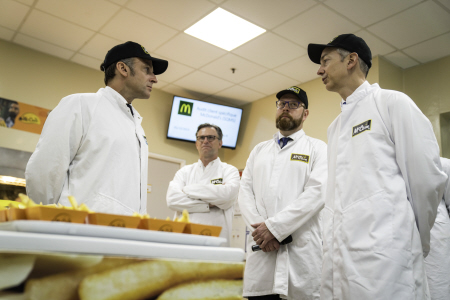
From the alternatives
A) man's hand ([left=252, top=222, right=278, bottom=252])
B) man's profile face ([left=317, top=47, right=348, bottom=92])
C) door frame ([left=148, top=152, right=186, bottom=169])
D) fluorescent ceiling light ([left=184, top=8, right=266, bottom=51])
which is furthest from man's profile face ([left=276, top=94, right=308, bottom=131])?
door frame ([left=148, top=152, right=186, bottom=169])

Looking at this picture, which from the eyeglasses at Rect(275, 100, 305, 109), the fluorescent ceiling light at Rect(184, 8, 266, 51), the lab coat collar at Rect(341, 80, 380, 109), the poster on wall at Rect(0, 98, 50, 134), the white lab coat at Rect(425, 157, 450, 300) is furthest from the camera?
the poster on wall at Rect(0, 98, 50, 134)

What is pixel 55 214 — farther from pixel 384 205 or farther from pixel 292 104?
pixel 292 104

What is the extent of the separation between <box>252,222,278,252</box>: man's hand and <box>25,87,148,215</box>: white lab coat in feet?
2.51

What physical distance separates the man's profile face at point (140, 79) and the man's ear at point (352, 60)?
3.40 ft

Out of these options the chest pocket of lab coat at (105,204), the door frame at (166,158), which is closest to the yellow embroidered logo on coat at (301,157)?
the chest pocket of lab coat at (105,204)

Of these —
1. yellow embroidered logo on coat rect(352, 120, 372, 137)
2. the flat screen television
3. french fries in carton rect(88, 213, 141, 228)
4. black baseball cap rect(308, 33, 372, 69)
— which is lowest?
french fries in carton rect(88, 213, 141, 228)

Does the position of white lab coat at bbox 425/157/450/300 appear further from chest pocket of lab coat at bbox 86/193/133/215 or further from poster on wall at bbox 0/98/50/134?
poster on wall at bbox 0/98/50/134

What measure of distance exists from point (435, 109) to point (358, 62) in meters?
2.82

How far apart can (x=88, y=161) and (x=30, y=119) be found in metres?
3.52

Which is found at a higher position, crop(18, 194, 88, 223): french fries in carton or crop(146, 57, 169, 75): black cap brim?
crop(146, 57, 169, 75): black cap brim

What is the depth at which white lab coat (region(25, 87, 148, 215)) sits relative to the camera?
1435mm

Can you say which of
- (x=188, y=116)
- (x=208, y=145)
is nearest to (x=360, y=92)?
(x=208, y=145)

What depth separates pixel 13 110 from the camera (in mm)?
4375

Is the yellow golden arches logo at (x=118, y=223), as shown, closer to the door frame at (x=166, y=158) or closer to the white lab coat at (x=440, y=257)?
the white lab coat at (x=440, y=257)
